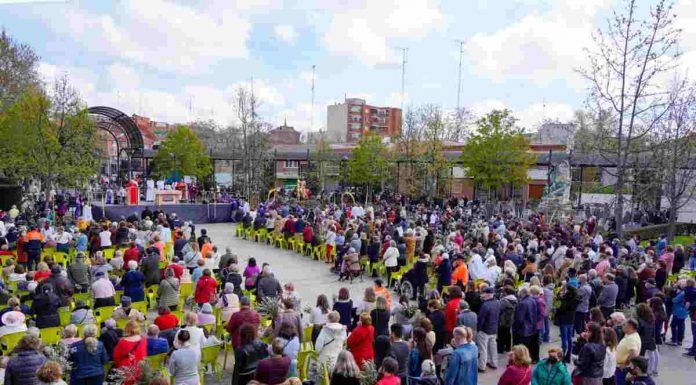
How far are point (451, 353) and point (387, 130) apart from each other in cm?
10015

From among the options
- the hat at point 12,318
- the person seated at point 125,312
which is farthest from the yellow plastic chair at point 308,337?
the hat at point 12,318

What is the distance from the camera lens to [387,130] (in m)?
106

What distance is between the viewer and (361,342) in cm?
688

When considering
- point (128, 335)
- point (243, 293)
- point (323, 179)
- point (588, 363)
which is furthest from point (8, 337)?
point (323, 179)

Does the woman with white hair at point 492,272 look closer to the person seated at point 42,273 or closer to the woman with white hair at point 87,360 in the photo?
the woman with white hair at point 87,360

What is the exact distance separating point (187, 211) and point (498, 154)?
1621 cm

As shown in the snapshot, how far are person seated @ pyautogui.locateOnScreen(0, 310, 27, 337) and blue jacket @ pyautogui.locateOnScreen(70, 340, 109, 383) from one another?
1719mm

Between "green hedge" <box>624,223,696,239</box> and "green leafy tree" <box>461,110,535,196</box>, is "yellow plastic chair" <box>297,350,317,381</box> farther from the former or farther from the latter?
"green leafy tree" <box>461,110,535,196</box>

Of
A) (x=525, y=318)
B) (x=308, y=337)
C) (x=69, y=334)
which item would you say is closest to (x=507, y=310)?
(x=525, y=318)

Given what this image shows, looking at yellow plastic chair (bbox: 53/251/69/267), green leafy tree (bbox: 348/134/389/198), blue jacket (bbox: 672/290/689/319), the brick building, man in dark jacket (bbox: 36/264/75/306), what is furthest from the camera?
the brick building

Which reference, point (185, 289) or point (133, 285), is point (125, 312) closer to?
point (133, 285)

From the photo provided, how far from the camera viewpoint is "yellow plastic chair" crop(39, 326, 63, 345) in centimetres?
754

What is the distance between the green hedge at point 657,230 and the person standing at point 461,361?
1776cm

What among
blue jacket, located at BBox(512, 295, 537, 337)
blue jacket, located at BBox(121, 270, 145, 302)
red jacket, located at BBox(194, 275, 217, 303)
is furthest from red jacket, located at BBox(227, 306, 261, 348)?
blue jacket, located at BBox(512, 295, 537, 337)
